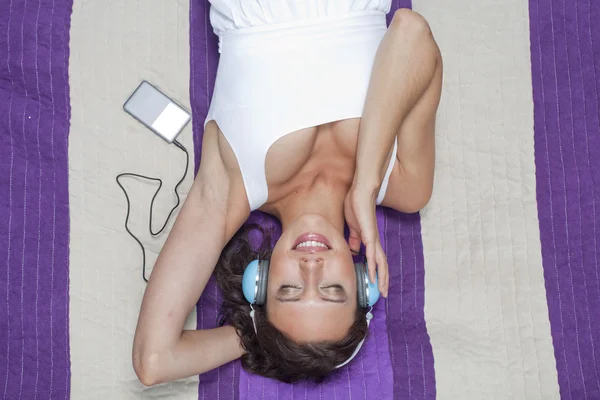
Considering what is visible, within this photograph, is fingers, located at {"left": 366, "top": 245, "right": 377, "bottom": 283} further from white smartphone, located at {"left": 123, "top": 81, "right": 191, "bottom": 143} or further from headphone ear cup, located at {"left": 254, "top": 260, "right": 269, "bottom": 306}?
white smartphone, located at {"left": 123, "top": 81, "right": 191, "bottom": 143}

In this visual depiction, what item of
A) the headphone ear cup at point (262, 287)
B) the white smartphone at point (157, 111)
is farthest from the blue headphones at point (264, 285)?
the white smartphone at point (157, 111)

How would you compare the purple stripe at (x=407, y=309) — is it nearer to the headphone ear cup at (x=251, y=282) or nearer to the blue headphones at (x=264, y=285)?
the blue headphones at (x=264, y=285)

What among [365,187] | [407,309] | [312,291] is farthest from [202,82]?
[407,309]

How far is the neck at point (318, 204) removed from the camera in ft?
4.97

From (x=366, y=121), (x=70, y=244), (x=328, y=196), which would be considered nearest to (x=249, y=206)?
(x=328, y=196)

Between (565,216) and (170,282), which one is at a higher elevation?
(565,216)

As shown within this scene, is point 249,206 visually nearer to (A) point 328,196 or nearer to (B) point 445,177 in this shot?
(A) point 328,196

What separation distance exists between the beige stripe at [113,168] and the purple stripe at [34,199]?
0.03 m

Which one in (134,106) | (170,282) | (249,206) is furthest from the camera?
(134,106)

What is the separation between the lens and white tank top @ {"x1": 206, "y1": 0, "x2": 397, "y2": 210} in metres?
1.45

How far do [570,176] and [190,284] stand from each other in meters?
1.02

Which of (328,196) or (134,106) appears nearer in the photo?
(328,196)

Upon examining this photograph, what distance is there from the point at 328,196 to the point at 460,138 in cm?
43

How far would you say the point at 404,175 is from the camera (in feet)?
5.11
